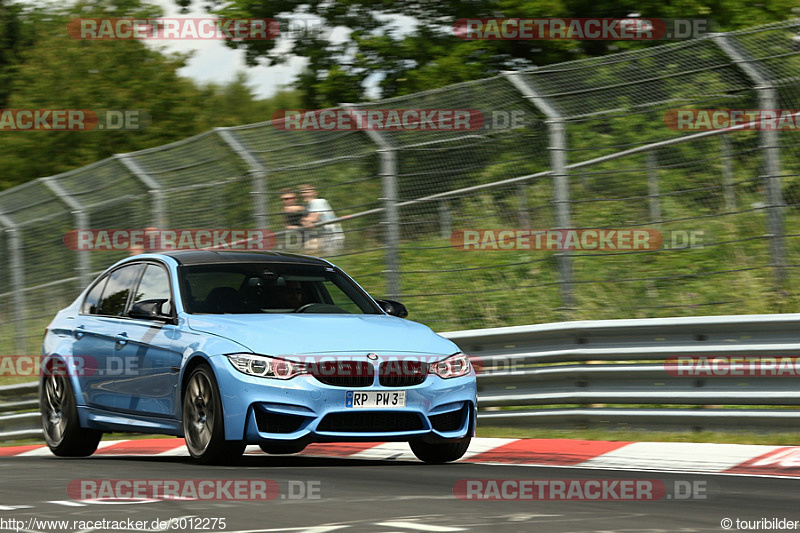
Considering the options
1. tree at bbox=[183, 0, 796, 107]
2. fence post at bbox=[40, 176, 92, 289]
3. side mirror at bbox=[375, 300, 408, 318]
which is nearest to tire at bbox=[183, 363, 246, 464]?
side mirror at bbox=[375, 300, 408, 318]

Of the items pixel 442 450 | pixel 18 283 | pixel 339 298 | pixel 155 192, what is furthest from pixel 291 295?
pixel 18 283

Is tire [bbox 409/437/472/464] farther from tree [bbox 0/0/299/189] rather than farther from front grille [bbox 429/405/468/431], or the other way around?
tree [bbox 0/0/299/189]

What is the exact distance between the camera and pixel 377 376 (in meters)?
8.56

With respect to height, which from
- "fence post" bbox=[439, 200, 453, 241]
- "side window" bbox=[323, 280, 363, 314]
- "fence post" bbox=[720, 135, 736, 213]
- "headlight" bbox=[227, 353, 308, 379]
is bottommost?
"headlight" bbox=[227, 353, 308, 379]

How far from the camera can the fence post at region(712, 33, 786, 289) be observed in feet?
33.6

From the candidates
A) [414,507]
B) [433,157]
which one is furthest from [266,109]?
[414,507]

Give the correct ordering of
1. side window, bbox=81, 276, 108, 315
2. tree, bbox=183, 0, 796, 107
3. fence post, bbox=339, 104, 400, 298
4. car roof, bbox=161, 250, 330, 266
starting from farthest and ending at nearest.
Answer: tree, bbox=183, 0, 796, 107
fence post, bbox=339, 104, 400, 298
side window, bbox=81, 276, 108, 315
car roof, bbox=161, 250, 330, 266

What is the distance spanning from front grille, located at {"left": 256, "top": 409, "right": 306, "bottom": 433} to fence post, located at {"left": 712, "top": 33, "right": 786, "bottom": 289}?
13.4 feet

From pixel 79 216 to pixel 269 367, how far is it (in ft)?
25.9

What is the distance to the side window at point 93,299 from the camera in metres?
10.9

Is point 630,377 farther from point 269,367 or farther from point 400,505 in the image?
point 400,505

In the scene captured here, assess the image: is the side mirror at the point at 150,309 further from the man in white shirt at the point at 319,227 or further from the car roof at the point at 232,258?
the man in white shirt at the point at 319,227

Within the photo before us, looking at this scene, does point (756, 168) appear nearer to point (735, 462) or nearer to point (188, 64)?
point (735, 462)

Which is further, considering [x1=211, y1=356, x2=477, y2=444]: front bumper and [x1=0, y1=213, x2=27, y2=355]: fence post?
[x1=0, y1=213, x2=27, y2=355]: fence post
